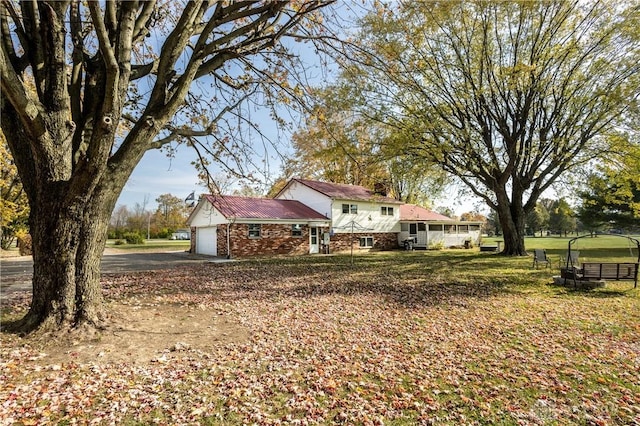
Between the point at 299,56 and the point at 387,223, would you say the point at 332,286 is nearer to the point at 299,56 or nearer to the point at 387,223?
the point at 299,56

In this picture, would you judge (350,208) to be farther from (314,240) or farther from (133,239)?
(133,239)

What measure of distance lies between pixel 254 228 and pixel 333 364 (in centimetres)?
1908

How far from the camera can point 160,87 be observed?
5.83 m

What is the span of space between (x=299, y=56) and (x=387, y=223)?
81.2ft

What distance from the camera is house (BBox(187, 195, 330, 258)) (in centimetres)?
2242

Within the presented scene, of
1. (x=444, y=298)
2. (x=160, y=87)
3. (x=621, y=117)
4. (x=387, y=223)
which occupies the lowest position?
(x=444, y=298)

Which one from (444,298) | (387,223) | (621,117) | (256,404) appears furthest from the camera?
(387,223)

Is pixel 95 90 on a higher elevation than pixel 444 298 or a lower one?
higher

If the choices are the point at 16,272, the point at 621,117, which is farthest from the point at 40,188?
the point at 621,117

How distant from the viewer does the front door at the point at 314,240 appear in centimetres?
2606

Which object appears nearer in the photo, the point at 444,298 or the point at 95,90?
the point at 95,90

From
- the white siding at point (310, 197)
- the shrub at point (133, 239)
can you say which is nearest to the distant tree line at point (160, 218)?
the shrub at point (133, 239)

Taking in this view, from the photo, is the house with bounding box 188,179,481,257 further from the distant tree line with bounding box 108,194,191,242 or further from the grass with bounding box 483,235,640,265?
the distant tree line with bounding box 108,194,191,242

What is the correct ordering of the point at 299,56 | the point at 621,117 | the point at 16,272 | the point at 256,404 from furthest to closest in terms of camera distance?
the point at 621,117 → the point at 16,272 → the point at 299,56 → the point at 256,404
